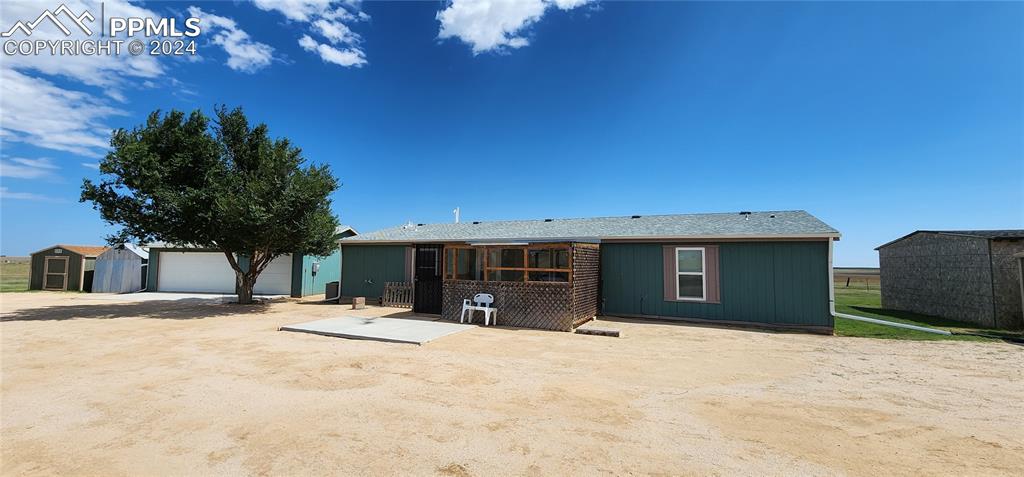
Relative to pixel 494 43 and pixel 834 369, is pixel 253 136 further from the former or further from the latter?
pixel 834 369

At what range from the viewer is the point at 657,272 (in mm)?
10992

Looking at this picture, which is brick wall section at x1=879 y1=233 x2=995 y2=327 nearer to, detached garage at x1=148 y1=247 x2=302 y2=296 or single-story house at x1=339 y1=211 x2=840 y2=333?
single-story house at x1=339 y1=211 x2=840 y2=333

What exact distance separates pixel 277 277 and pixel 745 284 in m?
18.3

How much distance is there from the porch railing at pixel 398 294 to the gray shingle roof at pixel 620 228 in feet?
4.97

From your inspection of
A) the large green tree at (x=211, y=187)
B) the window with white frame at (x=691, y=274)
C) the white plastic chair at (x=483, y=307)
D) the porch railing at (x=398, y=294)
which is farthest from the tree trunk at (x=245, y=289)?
the window with white frame at (x=691, y=274)

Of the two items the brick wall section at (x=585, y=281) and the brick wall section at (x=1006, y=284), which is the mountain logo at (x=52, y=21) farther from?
the brick wall section at (x=1006, y=284)

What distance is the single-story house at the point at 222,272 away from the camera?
17938 millimetres

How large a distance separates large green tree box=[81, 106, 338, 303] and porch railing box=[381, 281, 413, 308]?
9.38 feet

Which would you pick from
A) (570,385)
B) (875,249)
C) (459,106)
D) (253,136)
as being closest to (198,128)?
(253,136)

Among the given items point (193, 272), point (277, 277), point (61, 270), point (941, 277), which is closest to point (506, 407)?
point (941, 277)

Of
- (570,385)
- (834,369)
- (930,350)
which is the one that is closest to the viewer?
(570,385)

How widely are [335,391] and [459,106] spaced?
525 inches

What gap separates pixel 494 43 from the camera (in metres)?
13.5

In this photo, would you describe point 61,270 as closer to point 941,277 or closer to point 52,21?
point 52,21
